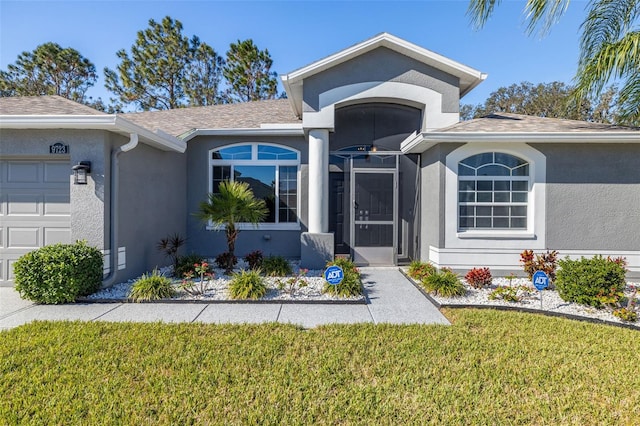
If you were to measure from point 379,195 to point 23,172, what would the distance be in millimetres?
9222

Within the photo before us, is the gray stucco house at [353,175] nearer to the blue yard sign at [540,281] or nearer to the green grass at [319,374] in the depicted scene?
the blue yard sign at [540,281]

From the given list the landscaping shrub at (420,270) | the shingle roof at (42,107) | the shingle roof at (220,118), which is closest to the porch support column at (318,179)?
the shingle roof at (220,118)

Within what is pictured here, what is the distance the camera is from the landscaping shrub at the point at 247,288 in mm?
6527

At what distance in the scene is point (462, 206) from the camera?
28.0 feet

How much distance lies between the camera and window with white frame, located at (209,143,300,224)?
10.7m

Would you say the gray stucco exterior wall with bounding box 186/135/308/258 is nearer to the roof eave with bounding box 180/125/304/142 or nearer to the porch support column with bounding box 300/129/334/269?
the roof eave with bounding box 180/125/304/142

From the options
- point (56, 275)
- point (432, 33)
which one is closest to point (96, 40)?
point (56, 275)

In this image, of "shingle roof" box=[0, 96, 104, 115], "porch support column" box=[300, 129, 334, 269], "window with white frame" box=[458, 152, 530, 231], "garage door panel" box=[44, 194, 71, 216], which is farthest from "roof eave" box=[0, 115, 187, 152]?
"window with white frame" box=[458, 152, 530, 231]

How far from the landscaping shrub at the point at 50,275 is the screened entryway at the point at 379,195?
6853mm

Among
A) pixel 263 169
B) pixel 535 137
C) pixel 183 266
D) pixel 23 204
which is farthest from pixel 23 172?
pixel 535 137

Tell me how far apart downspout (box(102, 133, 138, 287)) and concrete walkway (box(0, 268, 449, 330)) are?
1.01 meters

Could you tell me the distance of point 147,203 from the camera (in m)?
8.24

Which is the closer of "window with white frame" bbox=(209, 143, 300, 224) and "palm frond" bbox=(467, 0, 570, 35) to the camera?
"palm frond" bbox=(467, 0, 570, 35)

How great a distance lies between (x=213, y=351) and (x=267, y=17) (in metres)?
11.6
